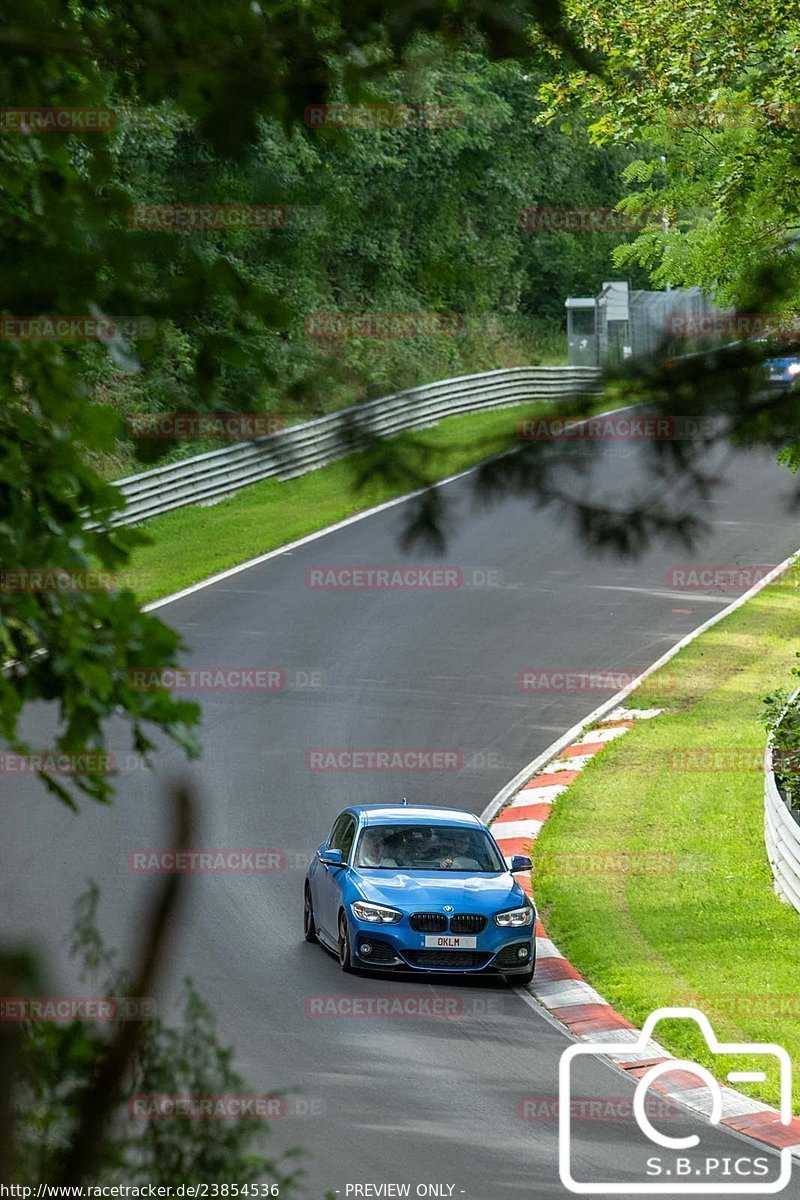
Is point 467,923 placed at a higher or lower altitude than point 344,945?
higher

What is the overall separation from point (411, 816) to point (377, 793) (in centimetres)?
526

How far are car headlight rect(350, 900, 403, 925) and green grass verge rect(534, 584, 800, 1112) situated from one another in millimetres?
1926

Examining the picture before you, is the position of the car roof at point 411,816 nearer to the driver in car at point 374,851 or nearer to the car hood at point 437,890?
the driver in car at point 374,851

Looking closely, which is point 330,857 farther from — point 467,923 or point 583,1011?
point 583,1011

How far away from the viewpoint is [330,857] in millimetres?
15344

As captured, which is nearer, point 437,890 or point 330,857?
point 437,890

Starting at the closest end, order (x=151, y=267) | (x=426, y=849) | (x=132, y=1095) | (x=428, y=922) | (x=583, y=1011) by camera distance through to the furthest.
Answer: (x=132, y=1095) → (x=151, y=267) → (x=583, y=1011) → (x=428, y=922) → (x=426, y=849)

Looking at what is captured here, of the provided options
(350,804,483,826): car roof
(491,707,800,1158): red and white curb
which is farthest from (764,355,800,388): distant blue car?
→ (350,804,483,826): car roof

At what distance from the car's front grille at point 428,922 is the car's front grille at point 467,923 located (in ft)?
0.29

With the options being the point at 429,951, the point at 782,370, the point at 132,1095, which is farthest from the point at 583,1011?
the point at 132,1095

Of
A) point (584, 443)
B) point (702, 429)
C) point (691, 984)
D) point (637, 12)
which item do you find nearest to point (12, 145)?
point (584, 443)

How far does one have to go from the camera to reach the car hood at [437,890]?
1452 cm

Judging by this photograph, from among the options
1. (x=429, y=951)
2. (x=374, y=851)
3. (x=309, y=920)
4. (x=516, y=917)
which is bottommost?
(x=309, y=920)

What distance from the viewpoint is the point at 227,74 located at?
4363 millimetres
